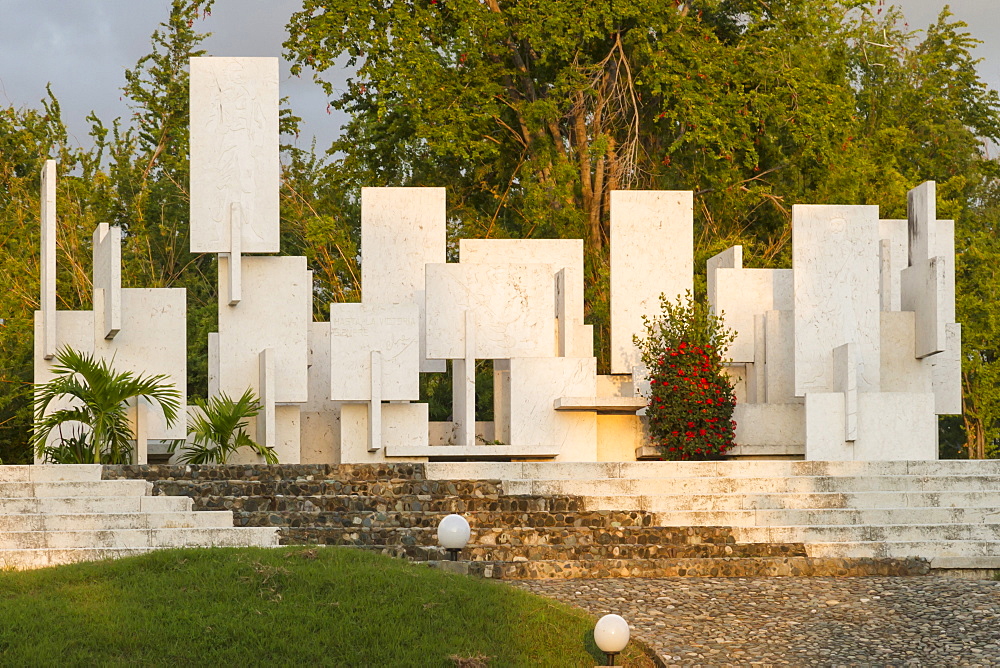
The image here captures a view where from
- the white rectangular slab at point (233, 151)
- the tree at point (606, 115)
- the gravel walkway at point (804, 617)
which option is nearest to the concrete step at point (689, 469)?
the gravel walkway at point (804, 617)

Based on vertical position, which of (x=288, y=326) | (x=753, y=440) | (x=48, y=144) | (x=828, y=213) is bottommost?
(x=753, y=440)

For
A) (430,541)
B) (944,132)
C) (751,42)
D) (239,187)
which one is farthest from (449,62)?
(430,541)

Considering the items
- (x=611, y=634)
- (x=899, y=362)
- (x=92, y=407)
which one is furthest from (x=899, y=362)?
(x=92, y=407)

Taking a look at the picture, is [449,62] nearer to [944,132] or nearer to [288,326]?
[944,132]

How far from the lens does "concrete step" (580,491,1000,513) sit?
11422 millimetres

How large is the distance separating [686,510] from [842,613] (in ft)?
7.92

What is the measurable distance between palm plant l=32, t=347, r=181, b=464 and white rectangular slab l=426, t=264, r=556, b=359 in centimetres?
301

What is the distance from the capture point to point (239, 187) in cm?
1423

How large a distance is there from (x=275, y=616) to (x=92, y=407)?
201 inches

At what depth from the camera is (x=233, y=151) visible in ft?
46.8

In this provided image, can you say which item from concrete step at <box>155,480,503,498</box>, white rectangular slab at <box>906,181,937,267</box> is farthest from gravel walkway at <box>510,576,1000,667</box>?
white rectangular slab at <box>906,181,937,267</box>

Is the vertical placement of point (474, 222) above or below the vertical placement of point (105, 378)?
above

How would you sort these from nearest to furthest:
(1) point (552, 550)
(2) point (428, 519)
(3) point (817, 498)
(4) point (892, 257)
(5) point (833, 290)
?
(1) point (552, 550)
(2) point (428, 519)
(3) point (817, 498)
(5) point (833, 290)
(4) point (892, 257)

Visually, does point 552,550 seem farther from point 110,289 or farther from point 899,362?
point 899,362
